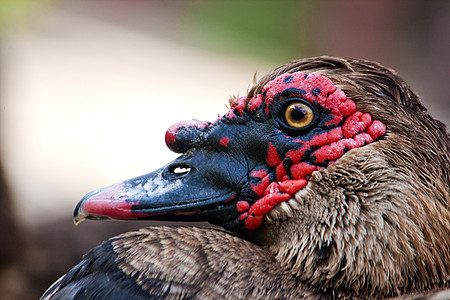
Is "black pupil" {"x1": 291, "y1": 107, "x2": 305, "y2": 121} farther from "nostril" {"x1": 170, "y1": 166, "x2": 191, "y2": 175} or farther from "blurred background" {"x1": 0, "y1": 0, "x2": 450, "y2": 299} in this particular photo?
"blurred background" {"x1": 0, "y1": 0, "x2": 450, "y2": 299}

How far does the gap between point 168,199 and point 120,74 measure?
9.04 meters

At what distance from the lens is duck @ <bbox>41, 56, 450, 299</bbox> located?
7.76 feet

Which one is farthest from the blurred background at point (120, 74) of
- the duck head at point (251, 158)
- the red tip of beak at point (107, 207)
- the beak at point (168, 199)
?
the red tip of beak at point (107, 207)

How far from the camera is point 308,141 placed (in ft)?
8.46

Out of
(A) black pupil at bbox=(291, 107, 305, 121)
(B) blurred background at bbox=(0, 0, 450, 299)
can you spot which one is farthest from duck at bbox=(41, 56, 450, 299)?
(B) blurred background at bbox=(0, 0, 450, 299)

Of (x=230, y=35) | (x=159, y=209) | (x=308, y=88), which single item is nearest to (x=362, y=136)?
(x=308, y=88)

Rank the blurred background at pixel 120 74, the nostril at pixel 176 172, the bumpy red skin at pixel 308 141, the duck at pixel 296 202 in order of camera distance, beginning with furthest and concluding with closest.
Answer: the blurred background at pixel 120 74 → the nostril at pixel 176 172 → the bumpy red skin at pixel 308 141 → the duck at pixel 296 202

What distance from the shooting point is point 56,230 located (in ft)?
17.3

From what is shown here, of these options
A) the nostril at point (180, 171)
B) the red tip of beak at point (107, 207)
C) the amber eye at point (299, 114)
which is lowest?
the red tip of beak at point (107, 207)

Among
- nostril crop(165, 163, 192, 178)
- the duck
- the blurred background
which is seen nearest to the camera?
the duck

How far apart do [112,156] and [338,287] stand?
18.4 feet

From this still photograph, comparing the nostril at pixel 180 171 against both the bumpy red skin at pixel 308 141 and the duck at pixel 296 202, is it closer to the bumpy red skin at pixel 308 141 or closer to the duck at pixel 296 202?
the duck at pixel 296 202

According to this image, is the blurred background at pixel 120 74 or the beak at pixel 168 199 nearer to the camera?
the beak at pixel 168 199

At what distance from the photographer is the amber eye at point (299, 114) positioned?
8.46 feet
